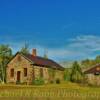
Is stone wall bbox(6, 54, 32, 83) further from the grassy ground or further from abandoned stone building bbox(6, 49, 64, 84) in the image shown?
the grassy ground

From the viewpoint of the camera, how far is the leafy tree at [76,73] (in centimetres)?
5816

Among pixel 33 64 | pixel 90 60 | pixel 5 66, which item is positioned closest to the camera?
pixel 33 64

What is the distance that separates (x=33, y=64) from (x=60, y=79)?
26.3 feet

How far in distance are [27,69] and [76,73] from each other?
845cm

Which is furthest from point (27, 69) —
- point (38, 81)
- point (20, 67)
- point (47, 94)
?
point (47, 94)

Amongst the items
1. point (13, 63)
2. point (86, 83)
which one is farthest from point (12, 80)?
point (86, 83)

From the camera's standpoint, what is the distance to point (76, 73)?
58.8 m

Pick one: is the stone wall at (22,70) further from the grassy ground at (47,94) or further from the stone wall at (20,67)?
the grassy ground at (47,94)

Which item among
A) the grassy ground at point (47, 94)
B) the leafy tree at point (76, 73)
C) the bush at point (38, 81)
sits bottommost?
the grassy ground at point (47, 94)

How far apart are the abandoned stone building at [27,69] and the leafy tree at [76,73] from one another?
4.53 m

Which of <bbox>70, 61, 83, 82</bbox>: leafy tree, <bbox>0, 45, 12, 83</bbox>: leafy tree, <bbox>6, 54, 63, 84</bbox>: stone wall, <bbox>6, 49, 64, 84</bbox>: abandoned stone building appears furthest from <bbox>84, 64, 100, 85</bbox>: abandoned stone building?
<bbox>0, 45, 12, 83</bbox>: leafy tree

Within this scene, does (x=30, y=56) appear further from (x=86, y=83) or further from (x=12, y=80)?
(x=86, y=83)

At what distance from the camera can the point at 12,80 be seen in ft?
195

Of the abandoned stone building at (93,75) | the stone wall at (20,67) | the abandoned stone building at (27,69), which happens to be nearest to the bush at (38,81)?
the abandoned stone building at (27,69)
